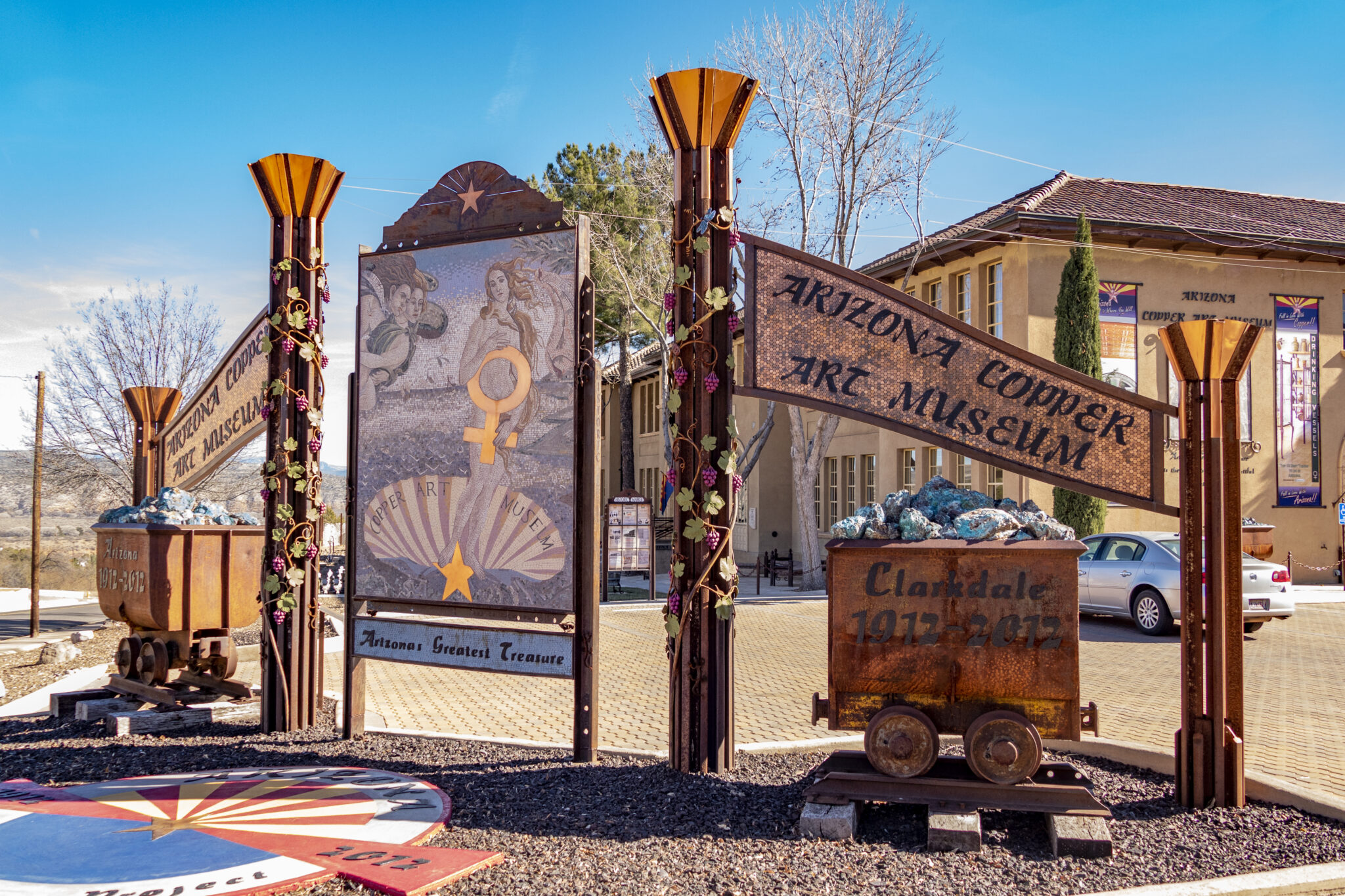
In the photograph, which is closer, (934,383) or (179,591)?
(934,383)

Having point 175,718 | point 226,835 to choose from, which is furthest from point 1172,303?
point 226,835

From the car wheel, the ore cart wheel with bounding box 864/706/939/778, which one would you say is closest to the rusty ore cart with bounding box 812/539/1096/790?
the ore cart wheel with bounding box 864/706/939/778

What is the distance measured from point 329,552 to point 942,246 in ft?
71.1

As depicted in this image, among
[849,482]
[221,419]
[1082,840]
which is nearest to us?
[1082,840]

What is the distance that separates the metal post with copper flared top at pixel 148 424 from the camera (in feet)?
30.1

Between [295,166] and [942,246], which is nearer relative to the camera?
[295,166]

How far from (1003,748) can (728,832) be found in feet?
4.19

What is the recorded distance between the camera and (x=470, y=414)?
19.8ft

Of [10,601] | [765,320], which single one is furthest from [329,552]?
[765,320]

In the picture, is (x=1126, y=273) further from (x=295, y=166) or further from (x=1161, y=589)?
(x=295, y=166)

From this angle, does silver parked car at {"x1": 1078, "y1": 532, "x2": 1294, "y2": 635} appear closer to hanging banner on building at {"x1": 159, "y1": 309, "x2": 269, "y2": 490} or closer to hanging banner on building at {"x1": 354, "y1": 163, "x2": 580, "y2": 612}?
hanging banner on building at {"x1": 354, "y1": 163, "x2": 580, "y2": 612}

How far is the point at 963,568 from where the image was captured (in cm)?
439

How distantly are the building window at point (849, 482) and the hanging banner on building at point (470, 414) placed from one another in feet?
66.2

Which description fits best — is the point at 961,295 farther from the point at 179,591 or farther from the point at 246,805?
the point at 246,805
